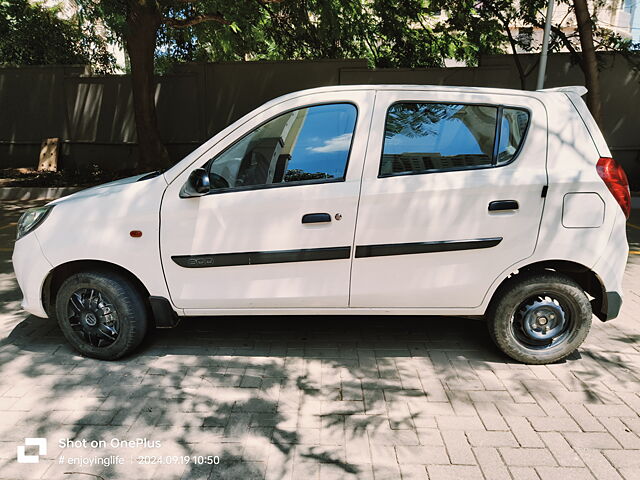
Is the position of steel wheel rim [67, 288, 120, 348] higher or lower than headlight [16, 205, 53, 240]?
lower

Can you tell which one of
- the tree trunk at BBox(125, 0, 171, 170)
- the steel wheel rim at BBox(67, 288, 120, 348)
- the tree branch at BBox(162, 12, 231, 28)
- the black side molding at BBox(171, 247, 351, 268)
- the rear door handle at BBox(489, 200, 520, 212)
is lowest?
the steel wheel rim at BBox(67, 288, 120, 348)

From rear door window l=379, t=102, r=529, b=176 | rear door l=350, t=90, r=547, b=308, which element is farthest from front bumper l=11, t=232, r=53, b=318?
rear door window l=379, t=102, r=529, b=176

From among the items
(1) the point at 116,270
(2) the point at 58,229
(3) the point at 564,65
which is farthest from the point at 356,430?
(3) the point at 564,65

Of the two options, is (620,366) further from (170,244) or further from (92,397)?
(92,397)

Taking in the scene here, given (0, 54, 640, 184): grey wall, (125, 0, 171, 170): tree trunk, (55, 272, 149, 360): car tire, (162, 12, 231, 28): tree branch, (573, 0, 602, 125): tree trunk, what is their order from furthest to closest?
(0, 54, 640, 184): grey wall < (162, 12, 231, 28): tree branch < (125, 0, 171, 170): tree trunk < (573, 0, 602, 125): tree trunk < (55, 272, 149, 360): car tire

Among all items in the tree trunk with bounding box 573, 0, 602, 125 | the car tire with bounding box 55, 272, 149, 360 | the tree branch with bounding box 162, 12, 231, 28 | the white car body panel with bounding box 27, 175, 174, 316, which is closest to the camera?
the white car body panel with bounding box 27, 175, 174, 316

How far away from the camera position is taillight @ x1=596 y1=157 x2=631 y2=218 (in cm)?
311

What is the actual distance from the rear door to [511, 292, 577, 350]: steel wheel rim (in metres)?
0.36

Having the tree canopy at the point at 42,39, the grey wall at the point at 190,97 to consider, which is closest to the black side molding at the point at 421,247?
the grey wall at the point at 190,97

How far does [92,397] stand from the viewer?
10.0ft

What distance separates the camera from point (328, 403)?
3.00 meters

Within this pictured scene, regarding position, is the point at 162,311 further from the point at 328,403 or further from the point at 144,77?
the point at 144,77

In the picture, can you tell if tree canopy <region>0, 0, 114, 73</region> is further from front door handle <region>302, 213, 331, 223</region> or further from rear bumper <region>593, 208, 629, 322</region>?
rear bumper <region>593, 208, 629, 322</region>

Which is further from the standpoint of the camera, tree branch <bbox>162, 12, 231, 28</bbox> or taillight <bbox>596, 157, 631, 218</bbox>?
tree branch <bbox>162, 12, 231, 28</bbox>
